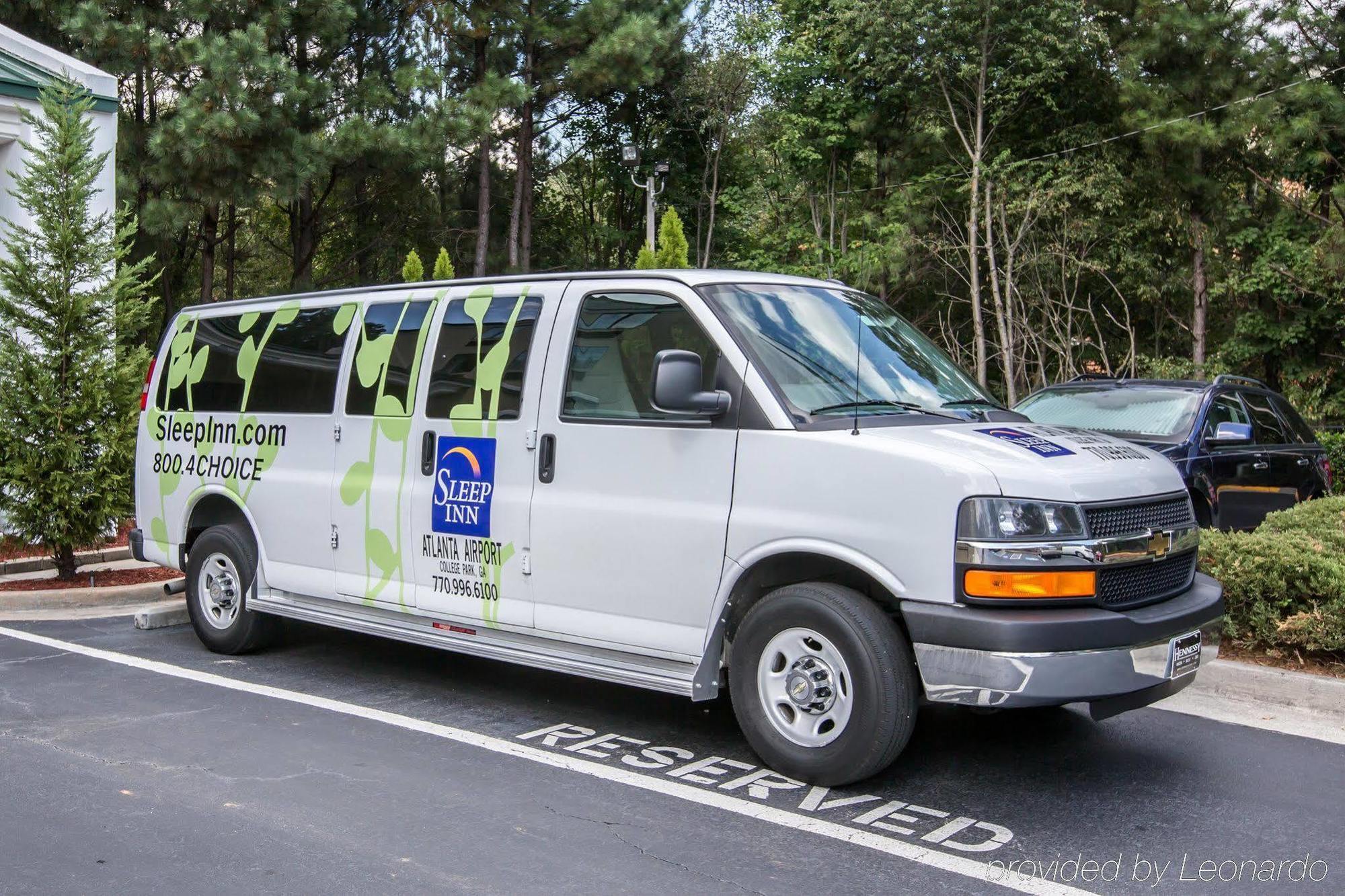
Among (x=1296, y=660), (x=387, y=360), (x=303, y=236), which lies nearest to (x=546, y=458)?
(x=387, y=360)

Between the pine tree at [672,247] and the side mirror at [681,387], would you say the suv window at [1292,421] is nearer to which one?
the side mirror at [681,387]

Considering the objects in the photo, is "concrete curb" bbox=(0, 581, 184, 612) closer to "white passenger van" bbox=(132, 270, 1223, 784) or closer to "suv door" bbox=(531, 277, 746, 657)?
"white passenger van" bbox=(132, 270, 1223, 784)

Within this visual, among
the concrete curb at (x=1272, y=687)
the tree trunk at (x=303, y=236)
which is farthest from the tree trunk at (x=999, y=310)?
the concrete curb at (x=1272, y=687)

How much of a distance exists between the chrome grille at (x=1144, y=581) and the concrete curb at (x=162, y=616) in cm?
638

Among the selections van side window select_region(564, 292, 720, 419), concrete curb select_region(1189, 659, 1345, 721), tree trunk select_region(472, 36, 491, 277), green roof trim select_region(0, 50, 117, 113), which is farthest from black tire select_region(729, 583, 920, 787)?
tree trunk select_region(472, 36, 491, 277)

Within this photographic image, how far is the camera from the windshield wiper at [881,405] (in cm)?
535

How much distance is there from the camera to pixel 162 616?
8727mm

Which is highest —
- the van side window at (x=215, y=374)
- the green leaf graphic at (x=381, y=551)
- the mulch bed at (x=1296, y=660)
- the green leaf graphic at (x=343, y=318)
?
the green leaf graphic at (x=343, y=318)

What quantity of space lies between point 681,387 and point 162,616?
17.3 feet

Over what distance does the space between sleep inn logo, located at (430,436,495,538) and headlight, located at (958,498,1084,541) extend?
8.24ft

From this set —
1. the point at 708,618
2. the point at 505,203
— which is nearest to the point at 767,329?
the point at 708,618

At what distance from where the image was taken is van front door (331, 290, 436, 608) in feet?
21.6

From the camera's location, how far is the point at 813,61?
33.0 meters

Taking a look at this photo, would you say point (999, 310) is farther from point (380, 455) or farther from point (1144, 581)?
point (1144, 581)
